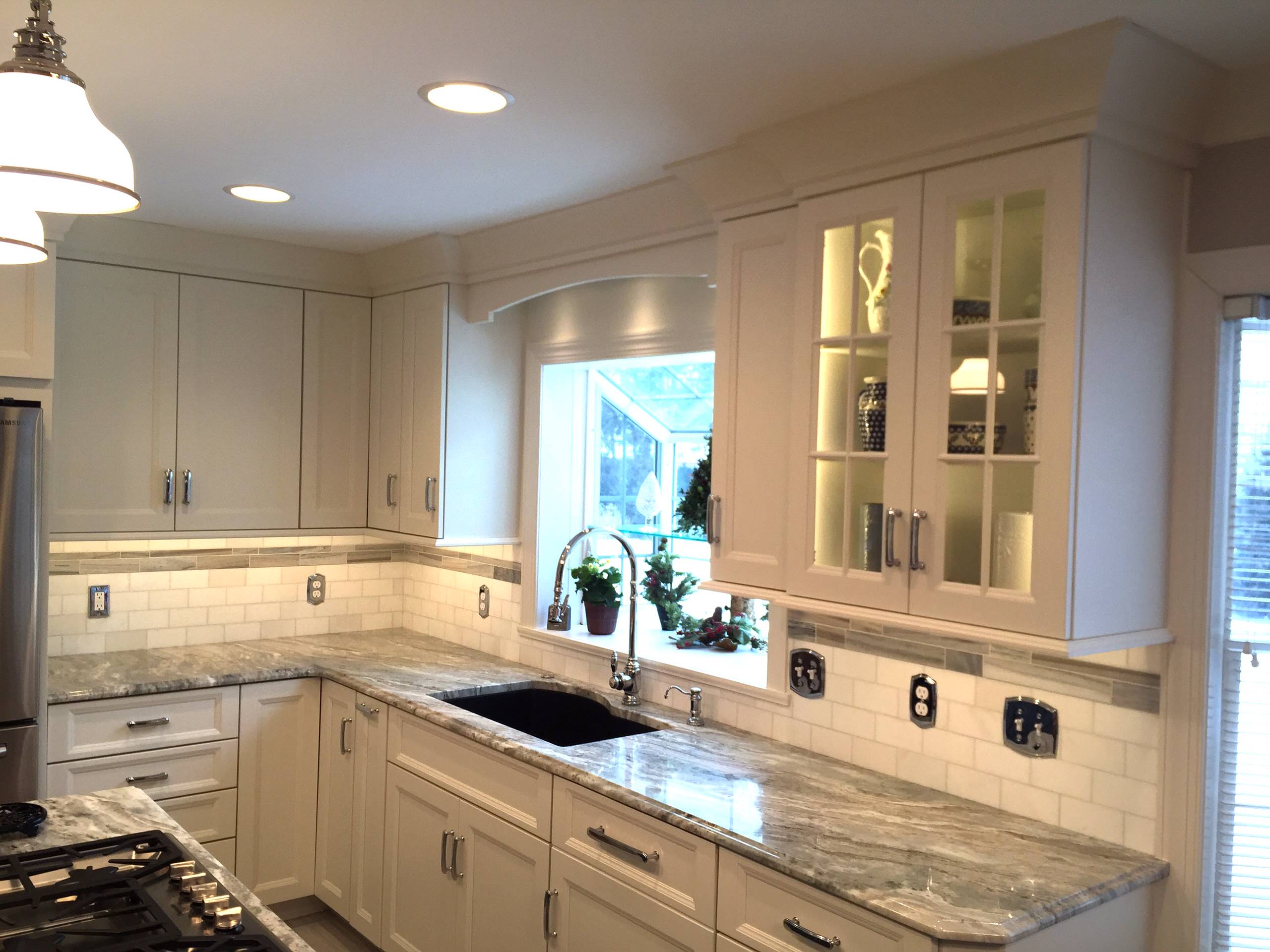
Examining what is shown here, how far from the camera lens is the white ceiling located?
1.74 m

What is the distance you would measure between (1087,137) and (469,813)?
2.30m

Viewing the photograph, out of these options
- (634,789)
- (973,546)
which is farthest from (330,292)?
(973,546)

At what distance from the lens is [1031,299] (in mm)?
1910

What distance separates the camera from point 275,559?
4215mm

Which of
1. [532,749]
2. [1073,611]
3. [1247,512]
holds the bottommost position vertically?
[532,749]

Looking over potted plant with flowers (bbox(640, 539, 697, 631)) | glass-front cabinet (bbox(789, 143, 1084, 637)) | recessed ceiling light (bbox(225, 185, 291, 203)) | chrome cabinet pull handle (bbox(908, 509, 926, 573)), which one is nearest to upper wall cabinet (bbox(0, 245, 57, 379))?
recessed ceiling light (bbox(225, 185, 291, 203))

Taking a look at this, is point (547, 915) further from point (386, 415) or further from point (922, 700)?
point (386, 415)

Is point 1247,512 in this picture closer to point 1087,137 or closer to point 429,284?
point 1087,137

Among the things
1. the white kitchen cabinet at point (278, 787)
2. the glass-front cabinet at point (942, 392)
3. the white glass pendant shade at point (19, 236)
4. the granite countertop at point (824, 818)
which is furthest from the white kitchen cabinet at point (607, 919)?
the white glass pendant shade at point (19, 236)

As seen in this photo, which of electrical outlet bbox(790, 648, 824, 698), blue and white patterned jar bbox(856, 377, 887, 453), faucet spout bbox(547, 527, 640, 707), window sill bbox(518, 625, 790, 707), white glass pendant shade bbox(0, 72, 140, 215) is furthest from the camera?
faucet spout bbox(547, 527, 640, 707)

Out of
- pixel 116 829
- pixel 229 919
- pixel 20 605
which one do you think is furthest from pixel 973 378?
pixel 20 605

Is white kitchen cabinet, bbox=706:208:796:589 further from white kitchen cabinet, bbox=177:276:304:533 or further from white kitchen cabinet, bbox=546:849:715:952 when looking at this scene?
white kitchen cabinet, bbox=177:276:304:533

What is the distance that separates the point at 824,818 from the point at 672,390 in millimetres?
1890

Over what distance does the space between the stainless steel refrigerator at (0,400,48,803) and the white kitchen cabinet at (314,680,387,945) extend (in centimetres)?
92
